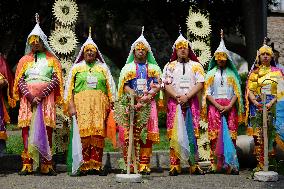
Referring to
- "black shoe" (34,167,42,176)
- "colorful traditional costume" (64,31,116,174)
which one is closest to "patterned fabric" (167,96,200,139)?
"colorful traditional costume" (64,31,116,174)

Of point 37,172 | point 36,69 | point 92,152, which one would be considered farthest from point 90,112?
point 37,172

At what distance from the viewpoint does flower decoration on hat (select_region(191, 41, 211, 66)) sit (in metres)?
9.86

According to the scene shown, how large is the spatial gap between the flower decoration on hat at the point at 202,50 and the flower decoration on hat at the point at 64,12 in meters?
2.13

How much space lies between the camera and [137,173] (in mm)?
7789

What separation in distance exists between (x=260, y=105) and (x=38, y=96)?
3.23 metres

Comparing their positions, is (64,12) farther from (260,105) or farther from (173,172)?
(260,105)

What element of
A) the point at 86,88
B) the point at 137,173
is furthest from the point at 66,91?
the point at 137,173

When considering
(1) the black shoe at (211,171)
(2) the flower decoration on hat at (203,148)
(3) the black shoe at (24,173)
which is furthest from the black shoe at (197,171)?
(3) the black shoe at (24,173)

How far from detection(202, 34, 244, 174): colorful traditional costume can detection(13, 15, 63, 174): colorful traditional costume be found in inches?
89.6

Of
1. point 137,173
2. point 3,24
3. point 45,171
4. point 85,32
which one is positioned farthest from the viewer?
point 85,32

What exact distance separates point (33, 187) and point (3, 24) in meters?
10.3

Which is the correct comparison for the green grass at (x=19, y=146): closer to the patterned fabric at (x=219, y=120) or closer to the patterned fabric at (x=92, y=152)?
the patterned fabric at (x=92, y=152)

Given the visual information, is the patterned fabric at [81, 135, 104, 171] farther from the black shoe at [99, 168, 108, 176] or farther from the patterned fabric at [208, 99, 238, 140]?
the patterned fabric at [208, 99, 238, 140]

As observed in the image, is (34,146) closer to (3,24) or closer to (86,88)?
(86,88)
